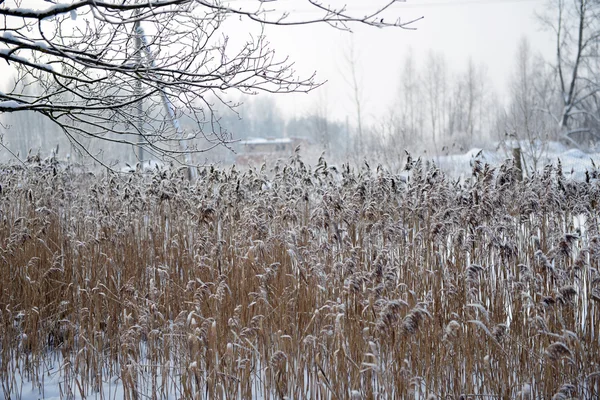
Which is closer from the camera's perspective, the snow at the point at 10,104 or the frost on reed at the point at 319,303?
the frost on reed at the point at 319,303

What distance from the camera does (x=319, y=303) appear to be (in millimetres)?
3486

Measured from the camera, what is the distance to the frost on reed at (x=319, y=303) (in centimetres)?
269

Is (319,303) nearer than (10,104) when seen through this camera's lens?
No

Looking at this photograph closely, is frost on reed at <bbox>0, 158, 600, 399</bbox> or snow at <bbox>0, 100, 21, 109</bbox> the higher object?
snow at <bbox>0, 100, 21, 109</bbox>

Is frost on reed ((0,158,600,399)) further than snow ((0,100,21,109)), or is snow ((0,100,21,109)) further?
snow ((0,100,21,109))

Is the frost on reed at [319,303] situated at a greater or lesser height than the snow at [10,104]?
lesser

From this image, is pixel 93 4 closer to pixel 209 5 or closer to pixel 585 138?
pixel 209 5

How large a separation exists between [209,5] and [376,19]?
97 centimetres

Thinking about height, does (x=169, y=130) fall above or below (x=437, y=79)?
below

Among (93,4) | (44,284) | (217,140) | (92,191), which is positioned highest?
(93,4)

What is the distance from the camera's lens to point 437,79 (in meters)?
48.2

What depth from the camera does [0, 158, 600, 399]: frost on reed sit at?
106 inches

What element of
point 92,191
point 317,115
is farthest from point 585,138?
point 92,191

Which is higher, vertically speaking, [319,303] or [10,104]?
[10,104]
